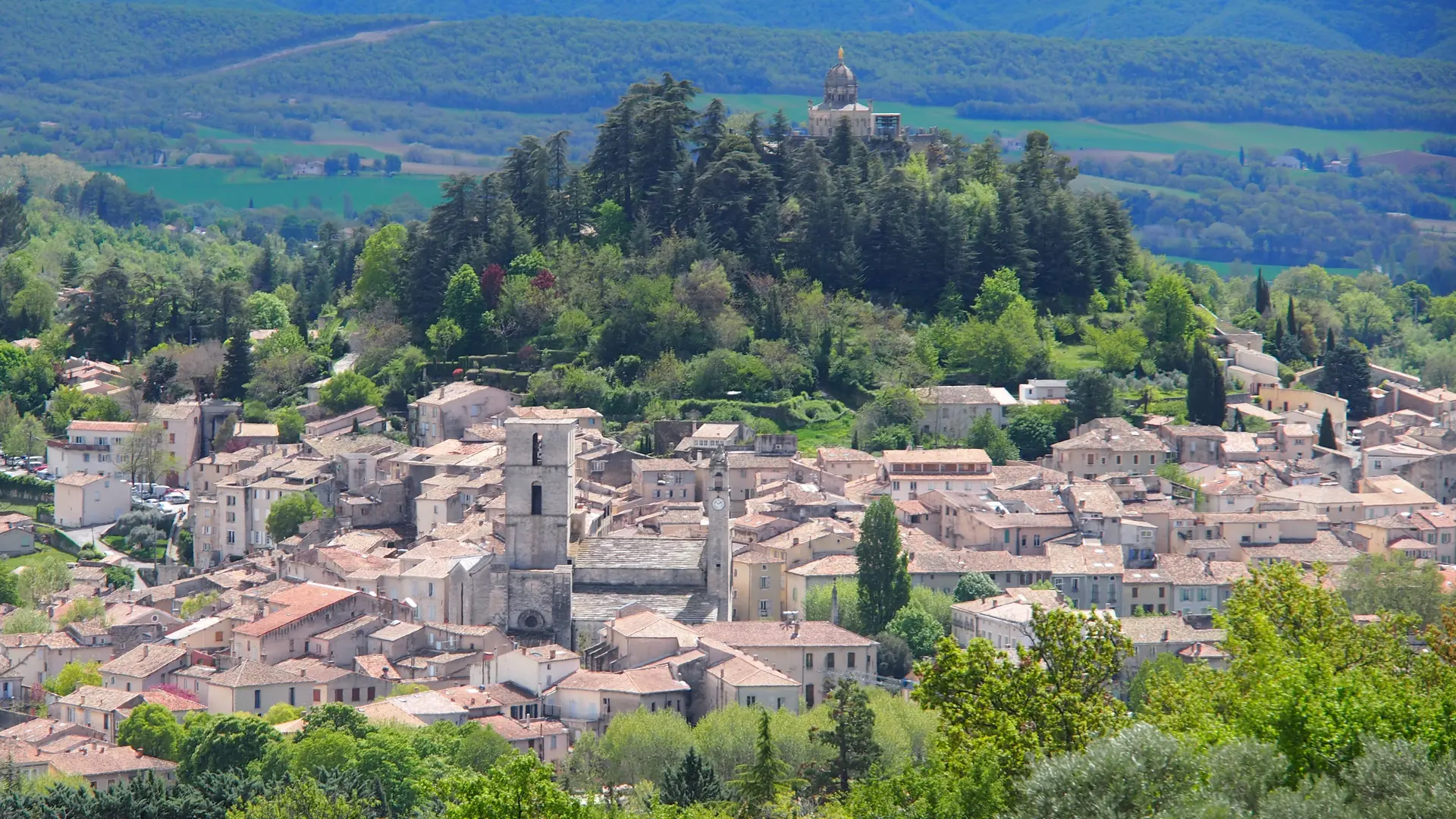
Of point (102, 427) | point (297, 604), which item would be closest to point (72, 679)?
point (297, 604)

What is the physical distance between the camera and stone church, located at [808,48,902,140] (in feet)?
304

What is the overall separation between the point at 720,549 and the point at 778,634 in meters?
3.34

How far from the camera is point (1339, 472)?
7506 centimetres

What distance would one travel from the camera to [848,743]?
161 ft

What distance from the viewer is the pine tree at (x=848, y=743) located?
49.0 m

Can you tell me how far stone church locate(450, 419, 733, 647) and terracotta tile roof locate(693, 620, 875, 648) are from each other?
4.03 ft

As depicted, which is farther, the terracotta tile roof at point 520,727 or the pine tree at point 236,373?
the pine tree at point 236,373

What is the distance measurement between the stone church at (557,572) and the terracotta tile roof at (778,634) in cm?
123

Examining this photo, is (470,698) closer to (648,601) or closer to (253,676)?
(253,676)

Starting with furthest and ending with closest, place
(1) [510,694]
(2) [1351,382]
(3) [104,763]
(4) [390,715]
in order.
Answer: (2) [1351,382] < (1) [510,694] < (4) [390,715] < (3) [104,763]

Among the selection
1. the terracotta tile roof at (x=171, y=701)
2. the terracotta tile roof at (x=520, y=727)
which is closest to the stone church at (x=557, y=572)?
the terracotta tile roof at (x=520, y=727)

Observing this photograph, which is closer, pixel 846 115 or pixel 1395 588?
pixel 1395 588

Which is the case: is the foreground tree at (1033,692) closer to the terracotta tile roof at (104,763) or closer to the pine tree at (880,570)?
the terracotta tile roof at (104,763)

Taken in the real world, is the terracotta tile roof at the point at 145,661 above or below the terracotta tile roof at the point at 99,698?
above
